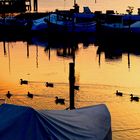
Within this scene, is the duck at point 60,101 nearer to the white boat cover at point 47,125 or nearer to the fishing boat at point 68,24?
the white boat cover at point 47,125

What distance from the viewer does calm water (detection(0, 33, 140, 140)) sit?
32.2 meters

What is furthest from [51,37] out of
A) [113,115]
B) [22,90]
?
[113,115]

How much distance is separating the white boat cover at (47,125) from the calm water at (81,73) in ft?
30.2

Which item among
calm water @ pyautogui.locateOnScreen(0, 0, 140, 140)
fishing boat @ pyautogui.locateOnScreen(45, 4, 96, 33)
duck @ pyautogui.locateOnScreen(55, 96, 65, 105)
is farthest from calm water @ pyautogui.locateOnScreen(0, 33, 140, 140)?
fishing boat @ pyautogui.locateOnScreen(45, 4, 96, 33)

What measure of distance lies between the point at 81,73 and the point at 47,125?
32.4 meters

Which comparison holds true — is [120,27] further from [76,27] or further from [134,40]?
[76,27]

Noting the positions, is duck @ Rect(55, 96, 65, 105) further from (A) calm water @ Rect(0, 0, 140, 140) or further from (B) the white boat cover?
Result: (B) the white boat cover

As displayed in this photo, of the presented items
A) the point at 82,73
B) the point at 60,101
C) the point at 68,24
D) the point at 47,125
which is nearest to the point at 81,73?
the point at 82,73

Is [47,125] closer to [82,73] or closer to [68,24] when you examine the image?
[82,73]

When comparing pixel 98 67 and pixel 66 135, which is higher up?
pixel 66 135

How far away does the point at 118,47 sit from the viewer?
6975cm

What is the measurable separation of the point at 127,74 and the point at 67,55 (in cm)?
1767

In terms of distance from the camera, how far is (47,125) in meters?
15.1

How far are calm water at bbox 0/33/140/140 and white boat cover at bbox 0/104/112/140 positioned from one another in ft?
30.2
